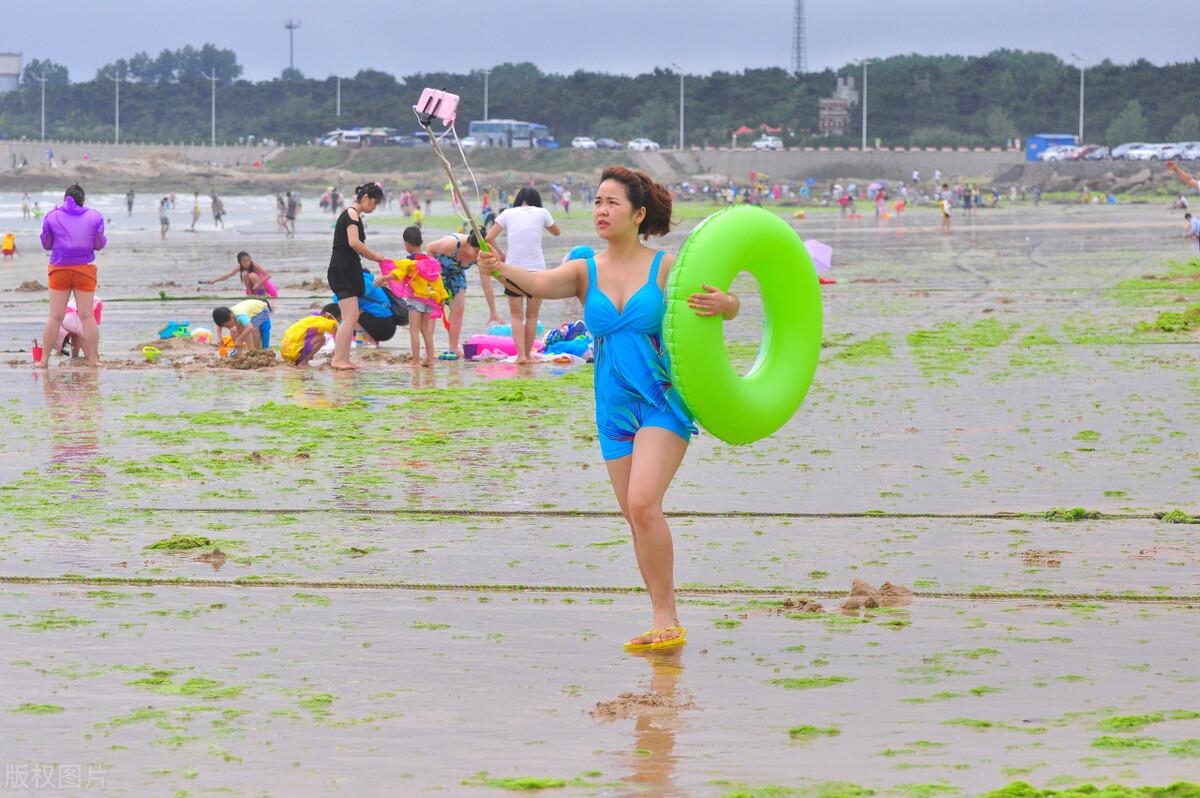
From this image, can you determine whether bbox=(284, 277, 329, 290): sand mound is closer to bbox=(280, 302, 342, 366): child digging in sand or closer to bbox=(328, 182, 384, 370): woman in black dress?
bbox=(280, 302, 342, 366): child digging in sand

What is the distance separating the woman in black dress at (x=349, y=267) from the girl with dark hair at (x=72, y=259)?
1895mm

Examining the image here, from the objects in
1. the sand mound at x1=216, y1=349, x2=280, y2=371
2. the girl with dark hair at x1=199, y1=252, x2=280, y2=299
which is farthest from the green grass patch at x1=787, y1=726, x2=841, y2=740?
the girl with dark hair at x1=199, y1=252, x2=280, y2=299

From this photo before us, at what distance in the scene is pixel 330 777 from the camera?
14.3ft

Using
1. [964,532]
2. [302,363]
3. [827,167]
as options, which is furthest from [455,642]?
[827,167]

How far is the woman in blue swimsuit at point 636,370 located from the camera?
5.63m

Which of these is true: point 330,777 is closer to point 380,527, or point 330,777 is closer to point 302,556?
point 302,556

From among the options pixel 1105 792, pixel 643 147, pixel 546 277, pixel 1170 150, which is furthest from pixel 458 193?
pixel 643 147

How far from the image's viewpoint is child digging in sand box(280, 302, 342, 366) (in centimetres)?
1436

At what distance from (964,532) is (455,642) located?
276 cm

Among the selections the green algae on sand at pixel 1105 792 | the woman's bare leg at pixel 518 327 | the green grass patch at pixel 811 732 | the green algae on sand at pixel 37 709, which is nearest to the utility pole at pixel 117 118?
the woman's bare leg at pixel 518 327

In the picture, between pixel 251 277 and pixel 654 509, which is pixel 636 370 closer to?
pixel 654 509

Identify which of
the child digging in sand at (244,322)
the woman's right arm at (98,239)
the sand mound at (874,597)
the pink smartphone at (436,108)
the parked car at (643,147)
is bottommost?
the sand mound at (874,597)

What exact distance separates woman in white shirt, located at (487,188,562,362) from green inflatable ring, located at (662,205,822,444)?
25.6 feet

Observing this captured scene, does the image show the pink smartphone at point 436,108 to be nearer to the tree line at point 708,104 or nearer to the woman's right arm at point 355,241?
the woman's right arm at point 355,241
